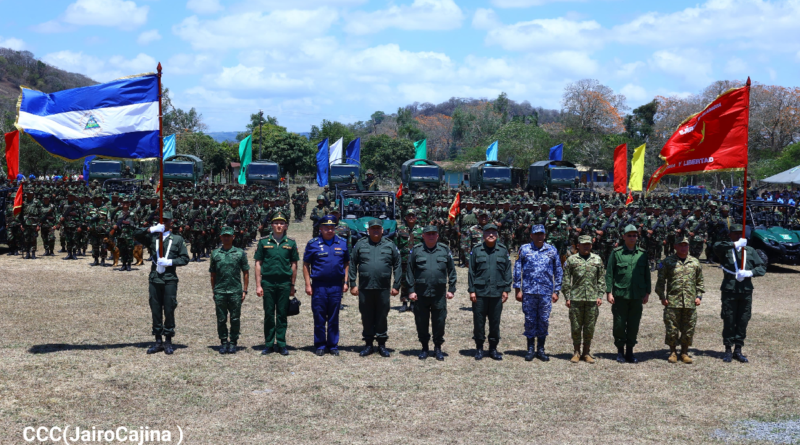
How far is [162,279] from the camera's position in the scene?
7.69 metres

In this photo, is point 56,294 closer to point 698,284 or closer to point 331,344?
point 331,344

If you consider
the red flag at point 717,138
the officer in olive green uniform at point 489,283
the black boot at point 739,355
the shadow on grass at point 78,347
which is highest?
the red flag at point 717,138

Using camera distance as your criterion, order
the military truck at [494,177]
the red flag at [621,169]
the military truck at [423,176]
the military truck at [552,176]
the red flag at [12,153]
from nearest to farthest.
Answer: the red flag at [621,169], the red flag at [12,153], the military truck at [423,176], the military truck at [552,176], the military truck at [494,177]

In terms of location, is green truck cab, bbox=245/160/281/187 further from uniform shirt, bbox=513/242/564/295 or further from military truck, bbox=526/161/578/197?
uniform shirt, bbox=513/242/564/295

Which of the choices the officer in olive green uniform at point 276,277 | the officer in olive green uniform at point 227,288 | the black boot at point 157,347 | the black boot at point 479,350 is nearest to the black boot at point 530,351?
the black boot at point 479,350

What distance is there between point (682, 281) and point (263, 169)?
91.7ft

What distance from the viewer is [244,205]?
20672 mm

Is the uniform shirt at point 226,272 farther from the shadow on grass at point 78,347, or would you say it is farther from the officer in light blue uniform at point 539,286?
the officer in light blue uniform at point 539,286

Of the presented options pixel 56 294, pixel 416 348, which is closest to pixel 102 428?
pixel 416 348

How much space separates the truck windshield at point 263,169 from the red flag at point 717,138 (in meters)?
26.7

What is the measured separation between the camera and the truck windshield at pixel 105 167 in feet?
101

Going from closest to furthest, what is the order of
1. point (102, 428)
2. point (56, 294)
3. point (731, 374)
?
point (102, 428), point (731, 374), point (56, 294)

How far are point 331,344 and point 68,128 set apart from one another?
13.9 feet

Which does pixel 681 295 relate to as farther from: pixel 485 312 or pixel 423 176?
pixel 423 176
